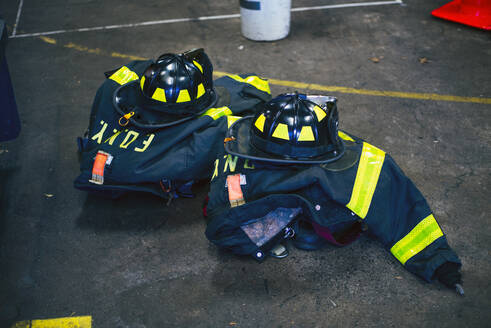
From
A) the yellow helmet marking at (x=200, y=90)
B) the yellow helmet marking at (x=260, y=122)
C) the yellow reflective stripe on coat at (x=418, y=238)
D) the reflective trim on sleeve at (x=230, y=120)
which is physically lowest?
the yellow reflective stripe on coat at (x=418, y=238)

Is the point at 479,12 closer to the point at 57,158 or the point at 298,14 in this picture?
the point at 298,14

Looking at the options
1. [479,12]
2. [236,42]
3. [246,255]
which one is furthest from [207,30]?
[246,255]

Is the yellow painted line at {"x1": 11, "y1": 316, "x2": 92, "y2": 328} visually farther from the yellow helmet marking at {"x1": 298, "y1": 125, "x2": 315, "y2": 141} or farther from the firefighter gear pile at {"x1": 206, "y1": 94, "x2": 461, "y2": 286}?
the yellow helmet marking at {"x1": 298, "y1": 125, "x2": 315, "y2": 141}

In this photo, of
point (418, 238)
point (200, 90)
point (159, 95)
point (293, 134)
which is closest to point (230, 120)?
point (200, 90)

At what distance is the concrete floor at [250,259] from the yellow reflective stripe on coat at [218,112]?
0.69 metres

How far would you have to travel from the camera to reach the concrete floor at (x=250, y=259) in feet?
9.27

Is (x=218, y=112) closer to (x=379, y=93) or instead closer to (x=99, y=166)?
(x=99, y=166)

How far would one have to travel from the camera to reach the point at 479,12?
247 inches

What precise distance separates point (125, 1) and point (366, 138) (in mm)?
5759

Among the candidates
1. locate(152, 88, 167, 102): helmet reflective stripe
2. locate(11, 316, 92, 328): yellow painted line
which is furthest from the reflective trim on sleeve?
locate(11, 316, 92, 328): yellow painted line

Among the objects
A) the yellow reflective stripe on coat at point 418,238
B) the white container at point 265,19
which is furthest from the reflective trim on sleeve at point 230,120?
the white container at point 265,19

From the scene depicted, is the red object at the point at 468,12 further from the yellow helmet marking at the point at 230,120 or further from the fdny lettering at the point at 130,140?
the fdny lettering at the point at 130,140

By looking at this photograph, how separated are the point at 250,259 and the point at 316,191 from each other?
75cm

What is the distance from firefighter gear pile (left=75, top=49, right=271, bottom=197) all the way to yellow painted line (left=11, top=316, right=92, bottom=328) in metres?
1.01
